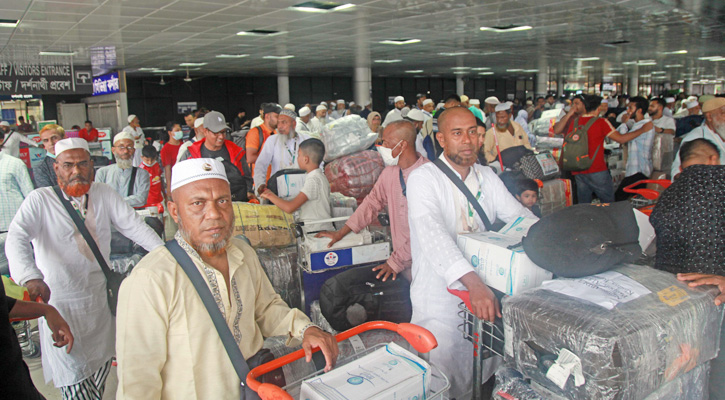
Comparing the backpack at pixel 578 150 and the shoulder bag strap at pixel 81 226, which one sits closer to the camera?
the shoulder bag strap at pixel 81 226

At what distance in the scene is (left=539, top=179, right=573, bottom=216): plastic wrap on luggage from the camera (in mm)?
6094

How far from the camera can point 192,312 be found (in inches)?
69.2

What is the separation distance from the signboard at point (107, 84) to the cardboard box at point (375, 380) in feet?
58.4

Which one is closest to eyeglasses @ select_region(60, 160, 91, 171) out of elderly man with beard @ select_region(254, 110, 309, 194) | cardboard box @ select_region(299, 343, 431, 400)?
cardboard box @ select_region(299, 343, 431, 400)

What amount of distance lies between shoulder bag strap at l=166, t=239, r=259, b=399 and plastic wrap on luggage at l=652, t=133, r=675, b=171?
880 centimetres

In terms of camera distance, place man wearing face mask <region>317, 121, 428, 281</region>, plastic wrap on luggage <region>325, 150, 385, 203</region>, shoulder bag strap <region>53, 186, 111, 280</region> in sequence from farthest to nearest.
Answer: plastic wrap on luggage <region>325, 150, 385, 203</region>
man wearing face mask <region>317, 121, 428, 281</region>
shoulder bag strap <region>53, 186, 111, 280</region>

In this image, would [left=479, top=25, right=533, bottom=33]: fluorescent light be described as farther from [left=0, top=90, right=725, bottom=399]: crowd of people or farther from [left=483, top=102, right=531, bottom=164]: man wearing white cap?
[left=0, top=90, right=725, bottom=399]: crowd of people

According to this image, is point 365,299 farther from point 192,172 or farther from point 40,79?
point 40,79

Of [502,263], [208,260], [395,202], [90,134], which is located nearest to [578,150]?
[395,202]

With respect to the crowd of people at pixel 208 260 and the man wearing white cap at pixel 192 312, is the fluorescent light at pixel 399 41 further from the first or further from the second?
the man wearing white cap at pixel 192 312

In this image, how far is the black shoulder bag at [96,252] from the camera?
302cm

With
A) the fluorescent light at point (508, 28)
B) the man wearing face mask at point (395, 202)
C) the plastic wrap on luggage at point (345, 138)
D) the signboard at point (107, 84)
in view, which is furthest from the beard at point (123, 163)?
the signboard at point (107, 84)

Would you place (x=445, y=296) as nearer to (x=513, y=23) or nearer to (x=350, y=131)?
(x=350, y=131)

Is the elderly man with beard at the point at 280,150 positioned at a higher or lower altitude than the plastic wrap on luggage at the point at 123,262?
higher
